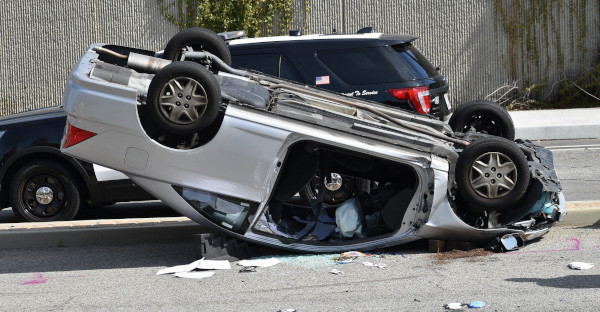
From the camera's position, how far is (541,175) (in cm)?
677

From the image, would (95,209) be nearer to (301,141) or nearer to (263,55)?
(263,55)

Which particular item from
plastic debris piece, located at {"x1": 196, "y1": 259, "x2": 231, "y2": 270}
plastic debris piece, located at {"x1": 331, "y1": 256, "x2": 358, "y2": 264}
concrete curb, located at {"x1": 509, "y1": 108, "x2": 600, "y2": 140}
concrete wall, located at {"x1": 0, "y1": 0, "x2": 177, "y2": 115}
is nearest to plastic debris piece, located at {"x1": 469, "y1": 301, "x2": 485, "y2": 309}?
plastic debris piece, located at {"x1": 331, "y1": 256, "x2": 358, "y2": 264}

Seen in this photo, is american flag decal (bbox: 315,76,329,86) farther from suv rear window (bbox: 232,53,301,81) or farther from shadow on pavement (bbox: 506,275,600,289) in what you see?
shadow on pavement (bbox: 506,275,600,289)

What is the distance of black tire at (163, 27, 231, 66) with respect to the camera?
25.3 ft

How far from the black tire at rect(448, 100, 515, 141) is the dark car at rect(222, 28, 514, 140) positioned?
1.10 metres

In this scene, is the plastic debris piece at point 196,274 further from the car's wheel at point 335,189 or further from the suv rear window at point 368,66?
the suv rear window at point 368,66

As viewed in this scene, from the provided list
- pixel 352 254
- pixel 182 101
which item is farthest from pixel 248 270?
pixel 182 101

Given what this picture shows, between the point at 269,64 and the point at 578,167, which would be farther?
the point at 578,167

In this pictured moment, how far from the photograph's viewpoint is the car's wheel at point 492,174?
255 inches

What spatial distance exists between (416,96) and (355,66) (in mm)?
796

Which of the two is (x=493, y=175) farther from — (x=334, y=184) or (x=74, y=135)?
(x=74, y=135)

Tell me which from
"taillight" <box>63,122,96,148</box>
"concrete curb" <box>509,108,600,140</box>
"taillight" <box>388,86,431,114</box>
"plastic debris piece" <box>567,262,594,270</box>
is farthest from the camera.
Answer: "concrete curb" <box>509,108,600,140</box>

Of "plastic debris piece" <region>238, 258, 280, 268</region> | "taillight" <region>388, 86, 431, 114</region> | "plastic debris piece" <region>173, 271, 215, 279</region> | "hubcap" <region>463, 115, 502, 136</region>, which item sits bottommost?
"plastic debris piece" <region>173, 271, 215, 279</region>

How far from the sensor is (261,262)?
6723mm
